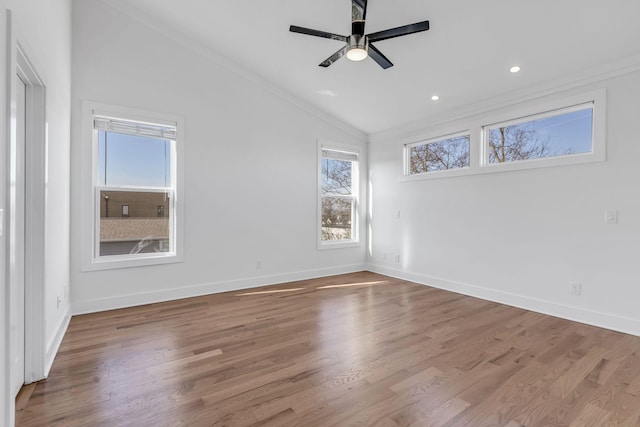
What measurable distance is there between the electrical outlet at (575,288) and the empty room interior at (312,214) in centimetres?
3

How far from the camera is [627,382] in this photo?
82.9 inches

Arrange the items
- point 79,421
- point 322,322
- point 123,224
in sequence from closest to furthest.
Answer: point 79,421 < point 322,322 < point 123,224

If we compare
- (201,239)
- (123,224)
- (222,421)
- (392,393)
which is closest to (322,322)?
(392,393)

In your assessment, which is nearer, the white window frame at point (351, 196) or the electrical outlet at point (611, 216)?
the electrical outlet at point (611, 216)

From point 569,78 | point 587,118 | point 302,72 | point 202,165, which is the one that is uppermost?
point 302,72

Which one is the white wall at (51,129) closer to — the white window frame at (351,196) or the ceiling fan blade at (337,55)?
the ceiling fan blade at (337,55)

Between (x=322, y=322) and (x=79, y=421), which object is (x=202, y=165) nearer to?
(x=322, y=322)

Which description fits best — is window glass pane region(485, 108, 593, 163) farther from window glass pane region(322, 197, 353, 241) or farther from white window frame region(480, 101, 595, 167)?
window glass pane region(322, 197, 353, 241)

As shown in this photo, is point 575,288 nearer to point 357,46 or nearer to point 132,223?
point 357,46

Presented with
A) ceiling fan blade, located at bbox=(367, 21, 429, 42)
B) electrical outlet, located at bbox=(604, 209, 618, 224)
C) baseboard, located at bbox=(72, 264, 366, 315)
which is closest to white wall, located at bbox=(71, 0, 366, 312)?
baseboard, located at bbox=(72, 264, 366, 315)

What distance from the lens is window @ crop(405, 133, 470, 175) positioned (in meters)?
4.45

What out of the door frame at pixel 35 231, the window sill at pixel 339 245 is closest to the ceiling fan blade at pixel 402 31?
the door frame at pixel 35 231

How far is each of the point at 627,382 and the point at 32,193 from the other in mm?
Answer: 4152

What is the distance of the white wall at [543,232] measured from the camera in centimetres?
300
